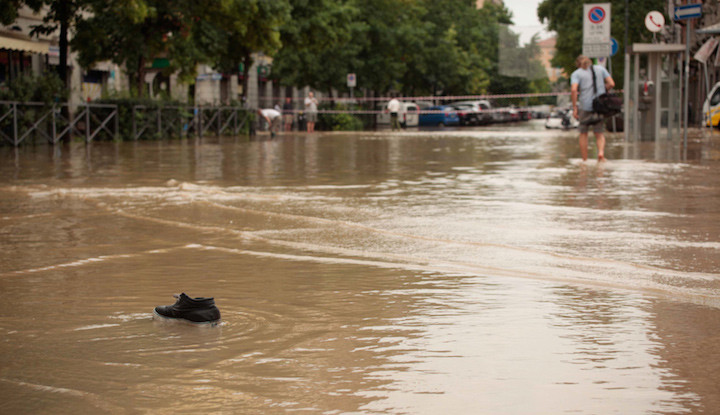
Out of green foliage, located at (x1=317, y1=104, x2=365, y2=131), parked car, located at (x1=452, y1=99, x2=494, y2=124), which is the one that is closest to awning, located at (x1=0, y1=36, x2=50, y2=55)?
green foliage, located at (x1=317, y1=104, x2=365, y2=131)

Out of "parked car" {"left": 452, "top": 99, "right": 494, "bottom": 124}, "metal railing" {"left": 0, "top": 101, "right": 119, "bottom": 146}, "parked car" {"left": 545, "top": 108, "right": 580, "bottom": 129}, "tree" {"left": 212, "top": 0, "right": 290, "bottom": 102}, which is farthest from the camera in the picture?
"parked car" {"left": 452, "top": 99, "right": 494, "bottom": 124}

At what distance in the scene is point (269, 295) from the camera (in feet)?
16.6

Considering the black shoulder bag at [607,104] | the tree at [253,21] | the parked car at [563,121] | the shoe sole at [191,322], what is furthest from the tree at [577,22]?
the shoe sole at [191,322]

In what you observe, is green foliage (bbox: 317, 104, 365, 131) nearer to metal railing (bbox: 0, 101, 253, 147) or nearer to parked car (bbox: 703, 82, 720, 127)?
metal railing (bbox: 0, 101, 253, 147)

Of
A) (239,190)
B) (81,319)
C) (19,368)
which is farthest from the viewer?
(239,190)

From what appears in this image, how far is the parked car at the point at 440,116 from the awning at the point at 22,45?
3114 cm

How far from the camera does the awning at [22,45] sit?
27.8 meters

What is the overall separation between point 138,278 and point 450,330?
6.72 feet

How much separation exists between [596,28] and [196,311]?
2534 cm

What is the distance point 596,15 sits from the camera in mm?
28031

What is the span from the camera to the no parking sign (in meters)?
27.9

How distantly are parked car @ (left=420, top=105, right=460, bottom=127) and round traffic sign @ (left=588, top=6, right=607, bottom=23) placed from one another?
31284 mm

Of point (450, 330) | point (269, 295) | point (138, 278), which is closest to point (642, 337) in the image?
point (450, 330)

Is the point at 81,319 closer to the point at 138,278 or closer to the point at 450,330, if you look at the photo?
the point at 138,278
